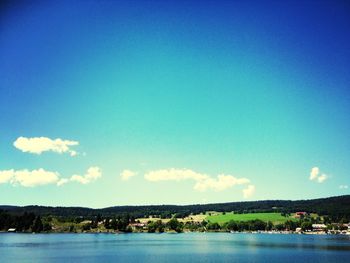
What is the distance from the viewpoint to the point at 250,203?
374 feet

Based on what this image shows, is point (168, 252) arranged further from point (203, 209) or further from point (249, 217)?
point (203, 209)

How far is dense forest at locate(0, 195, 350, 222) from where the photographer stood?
83.7 meters

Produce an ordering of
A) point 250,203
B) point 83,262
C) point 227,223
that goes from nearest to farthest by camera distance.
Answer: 1. point 83,262
2. point 227,223
3. point 250,203

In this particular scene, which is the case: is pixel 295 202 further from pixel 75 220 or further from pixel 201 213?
pixel 75 220

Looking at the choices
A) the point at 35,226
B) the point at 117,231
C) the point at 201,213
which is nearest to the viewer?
the point at 35,226

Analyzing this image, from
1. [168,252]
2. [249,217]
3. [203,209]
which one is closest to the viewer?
[168,252]

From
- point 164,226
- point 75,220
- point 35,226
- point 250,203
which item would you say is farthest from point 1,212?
point 250,203

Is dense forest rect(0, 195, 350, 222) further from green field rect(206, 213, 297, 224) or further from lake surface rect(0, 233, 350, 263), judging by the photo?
lake surface rect(0, 233, 350, 263)

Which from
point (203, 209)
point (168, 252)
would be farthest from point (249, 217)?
point (168, 252)

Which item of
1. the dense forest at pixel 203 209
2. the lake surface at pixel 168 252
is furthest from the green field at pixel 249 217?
the lake surface at pixel 168 252

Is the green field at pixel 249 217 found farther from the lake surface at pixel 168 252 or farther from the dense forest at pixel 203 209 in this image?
the lake surface at pixel 168 252

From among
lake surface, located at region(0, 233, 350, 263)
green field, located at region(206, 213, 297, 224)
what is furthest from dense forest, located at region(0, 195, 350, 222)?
lake surface, located at region(0, 233, 350, 263)

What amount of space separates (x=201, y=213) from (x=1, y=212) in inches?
1939

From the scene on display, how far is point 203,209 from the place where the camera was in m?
110
